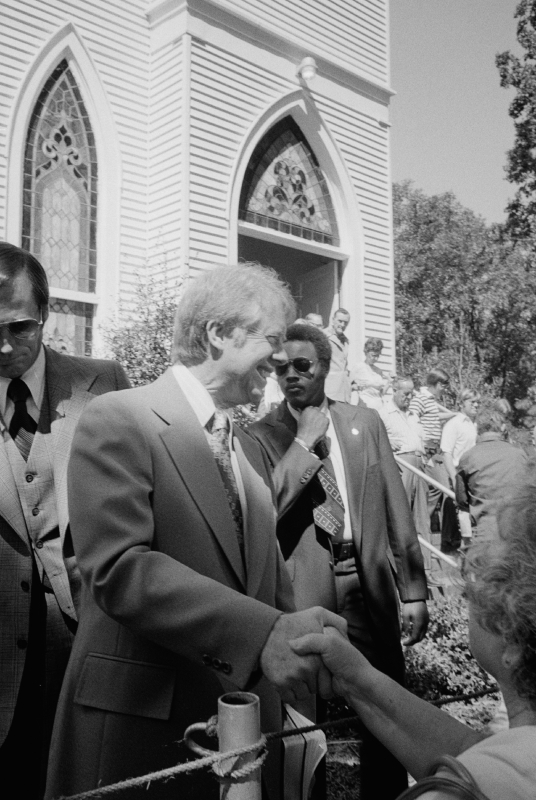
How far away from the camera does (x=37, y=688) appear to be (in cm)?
228

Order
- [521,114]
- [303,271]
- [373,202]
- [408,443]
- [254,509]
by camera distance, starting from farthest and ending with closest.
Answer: [521,114], [303,271], [373,202], [408,443], [254,509]

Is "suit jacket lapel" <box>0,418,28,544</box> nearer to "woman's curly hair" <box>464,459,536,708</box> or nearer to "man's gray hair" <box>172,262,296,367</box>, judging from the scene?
"man's gray hair" <box>172,262,296,367</box>

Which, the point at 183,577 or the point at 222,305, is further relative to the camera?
the point at 222,305

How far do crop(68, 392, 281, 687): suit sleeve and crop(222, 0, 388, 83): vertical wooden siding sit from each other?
35.8 ft

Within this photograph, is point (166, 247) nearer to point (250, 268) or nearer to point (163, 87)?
point (163, 87)

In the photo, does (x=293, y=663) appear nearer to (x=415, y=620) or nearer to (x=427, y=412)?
(x=415, y=620)

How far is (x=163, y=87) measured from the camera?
10672mm

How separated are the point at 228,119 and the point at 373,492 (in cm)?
919

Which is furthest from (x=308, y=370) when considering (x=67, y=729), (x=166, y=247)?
(x=166, y=247)

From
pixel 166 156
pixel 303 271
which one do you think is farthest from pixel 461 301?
pixel 166 156

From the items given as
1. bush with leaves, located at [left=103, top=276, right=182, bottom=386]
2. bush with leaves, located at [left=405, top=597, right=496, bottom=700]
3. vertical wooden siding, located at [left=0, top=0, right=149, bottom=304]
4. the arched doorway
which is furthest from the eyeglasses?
the arched doorway

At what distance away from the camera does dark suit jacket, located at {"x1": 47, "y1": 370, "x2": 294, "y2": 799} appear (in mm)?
1502

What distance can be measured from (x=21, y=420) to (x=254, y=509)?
982 mm

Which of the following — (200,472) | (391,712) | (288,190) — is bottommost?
(391,712)
